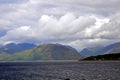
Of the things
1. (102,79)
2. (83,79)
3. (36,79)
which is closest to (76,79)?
(83,79)

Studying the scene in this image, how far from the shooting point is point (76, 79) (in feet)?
426

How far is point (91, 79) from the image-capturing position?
420 ft

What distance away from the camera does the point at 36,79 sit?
133500 millimetres

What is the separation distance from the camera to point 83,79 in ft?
426

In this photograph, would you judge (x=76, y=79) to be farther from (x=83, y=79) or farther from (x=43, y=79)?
(x=43, y=79)

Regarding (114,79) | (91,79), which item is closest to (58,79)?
(91,79)

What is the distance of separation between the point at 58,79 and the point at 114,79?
28.5m

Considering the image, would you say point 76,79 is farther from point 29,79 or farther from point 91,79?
point 29,79

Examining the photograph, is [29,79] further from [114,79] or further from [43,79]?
[114,79]

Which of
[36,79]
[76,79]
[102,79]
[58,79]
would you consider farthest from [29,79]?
[102,79]

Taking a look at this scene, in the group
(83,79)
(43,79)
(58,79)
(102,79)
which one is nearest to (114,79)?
(102,79)

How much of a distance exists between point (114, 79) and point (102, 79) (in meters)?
5.98

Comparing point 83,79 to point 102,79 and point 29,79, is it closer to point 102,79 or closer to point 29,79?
point 102,79

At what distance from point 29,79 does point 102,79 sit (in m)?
38.3
